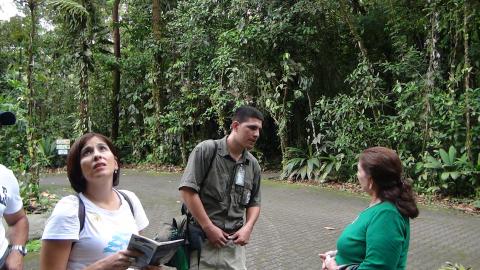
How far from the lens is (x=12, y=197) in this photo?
2.79 m

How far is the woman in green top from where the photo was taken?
2189mm

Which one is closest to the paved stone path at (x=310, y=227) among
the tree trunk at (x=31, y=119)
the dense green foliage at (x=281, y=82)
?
the dense green foliage at (x=281, y=82)

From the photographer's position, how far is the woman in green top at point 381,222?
219 cm

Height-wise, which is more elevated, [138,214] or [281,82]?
[281,82]

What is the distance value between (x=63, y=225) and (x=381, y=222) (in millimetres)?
1528

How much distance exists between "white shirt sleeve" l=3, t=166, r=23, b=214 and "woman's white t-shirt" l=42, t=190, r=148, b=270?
28.2 inches

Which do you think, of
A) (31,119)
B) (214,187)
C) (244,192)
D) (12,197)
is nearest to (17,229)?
(12,197)

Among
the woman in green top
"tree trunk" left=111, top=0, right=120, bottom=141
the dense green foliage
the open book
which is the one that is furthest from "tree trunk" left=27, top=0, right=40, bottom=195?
"tree trunk" left=111, top=0, right=120, bottom=141

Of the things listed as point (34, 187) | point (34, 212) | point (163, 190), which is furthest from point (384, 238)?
point (163, 190)

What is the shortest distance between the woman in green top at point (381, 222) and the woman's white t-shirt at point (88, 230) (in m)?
1.17

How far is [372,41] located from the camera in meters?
13.3

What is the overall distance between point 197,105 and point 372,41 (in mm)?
5750

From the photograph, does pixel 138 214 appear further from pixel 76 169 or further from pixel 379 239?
pixel 379 239

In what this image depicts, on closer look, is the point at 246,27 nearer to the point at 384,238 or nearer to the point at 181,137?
the point at 181,137
